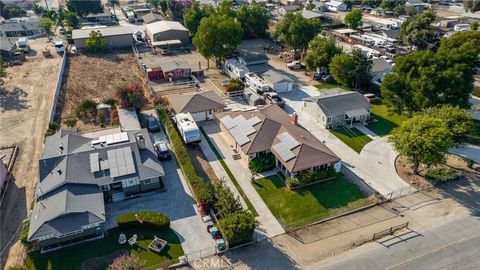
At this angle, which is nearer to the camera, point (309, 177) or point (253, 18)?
point (309, 177)

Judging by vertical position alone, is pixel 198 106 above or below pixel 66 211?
above

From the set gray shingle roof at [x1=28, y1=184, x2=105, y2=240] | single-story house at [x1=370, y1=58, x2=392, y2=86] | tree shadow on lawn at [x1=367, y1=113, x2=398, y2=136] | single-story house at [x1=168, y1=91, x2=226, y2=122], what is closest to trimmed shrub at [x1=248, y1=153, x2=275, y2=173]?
single-story house at [x1=168, y1=91, x2=226, y2=122]

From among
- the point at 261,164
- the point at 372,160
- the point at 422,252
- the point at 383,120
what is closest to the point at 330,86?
the point at 383,120

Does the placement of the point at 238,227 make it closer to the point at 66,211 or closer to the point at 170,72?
the point at 66,211

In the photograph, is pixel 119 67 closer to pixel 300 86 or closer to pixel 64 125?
pixel 64 125

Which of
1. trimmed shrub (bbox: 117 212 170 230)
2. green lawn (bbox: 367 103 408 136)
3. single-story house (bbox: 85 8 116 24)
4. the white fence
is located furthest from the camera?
single-story house (bbox: 85 8 116 24)

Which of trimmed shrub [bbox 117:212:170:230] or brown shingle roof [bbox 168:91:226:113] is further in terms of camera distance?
brown shingle roof [bbox 168:91:226:113]

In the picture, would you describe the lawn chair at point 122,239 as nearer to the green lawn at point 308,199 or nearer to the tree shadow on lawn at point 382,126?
the green lawn at point 308,199

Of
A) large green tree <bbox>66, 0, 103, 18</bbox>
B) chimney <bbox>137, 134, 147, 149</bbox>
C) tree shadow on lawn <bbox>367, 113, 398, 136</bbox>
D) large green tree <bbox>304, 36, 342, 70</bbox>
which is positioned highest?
large green tree <bbox>66, 0, 103, 18</bbox>

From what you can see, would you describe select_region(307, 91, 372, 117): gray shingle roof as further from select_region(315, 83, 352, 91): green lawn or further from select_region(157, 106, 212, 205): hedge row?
select_region(157, 106, 212, 205): hedge row
